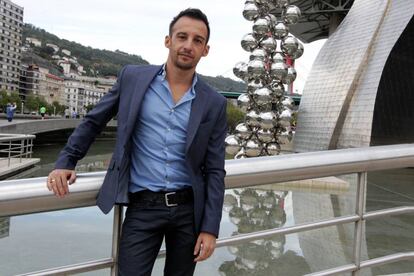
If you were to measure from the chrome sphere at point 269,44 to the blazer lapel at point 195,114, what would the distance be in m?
8.39

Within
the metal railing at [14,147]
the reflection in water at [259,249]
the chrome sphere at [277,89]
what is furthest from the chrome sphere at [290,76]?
the metal railing at [14,147]

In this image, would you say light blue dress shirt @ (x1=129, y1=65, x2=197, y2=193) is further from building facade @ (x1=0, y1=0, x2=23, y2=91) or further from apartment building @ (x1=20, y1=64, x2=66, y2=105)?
apartment building @ (x1=20, y1=64, x2=66, y2=105)

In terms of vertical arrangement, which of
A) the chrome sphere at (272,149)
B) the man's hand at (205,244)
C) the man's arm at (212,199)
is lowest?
the chrome sphere at (272,149)

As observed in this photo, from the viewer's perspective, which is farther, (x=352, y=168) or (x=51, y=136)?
(x=51, y=136)

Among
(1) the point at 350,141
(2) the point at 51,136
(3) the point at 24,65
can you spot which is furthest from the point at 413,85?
(3) the point at 24,65

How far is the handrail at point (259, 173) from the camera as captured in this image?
126 cm

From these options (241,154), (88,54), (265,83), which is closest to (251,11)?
(265,83)

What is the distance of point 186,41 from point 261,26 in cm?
828

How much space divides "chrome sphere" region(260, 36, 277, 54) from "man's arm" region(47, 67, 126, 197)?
27.7 feet

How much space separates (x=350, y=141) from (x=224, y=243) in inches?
521

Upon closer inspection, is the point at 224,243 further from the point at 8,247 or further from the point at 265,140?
the point at 265,140

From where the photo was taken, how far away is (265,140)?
9648 mm

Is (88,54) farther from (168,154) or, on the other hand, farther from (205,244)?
(205,244)

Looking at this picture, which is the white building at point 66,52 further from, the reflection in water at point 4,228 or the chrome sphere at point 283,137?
the reflection in water at point 4,228
